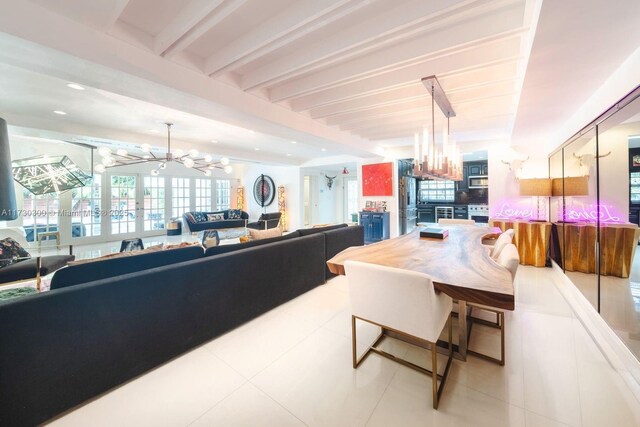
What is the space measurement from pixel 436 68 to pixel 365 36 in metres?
0.92

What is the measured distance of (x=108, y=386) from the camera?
60.4 inches

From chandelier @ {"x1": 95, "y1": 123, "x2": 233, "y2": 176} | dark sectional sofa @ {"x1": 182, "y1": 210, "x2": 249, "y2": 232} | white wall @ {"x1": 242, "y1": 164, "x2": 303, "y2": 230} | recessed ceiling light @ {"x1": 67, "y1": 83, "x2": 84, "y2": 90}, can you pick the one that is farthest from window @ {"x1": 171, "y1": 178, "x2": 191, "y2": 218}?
recessed ceiling light @ {"x1": 67, "y1": 83, "x2": 84, "y2": 90}

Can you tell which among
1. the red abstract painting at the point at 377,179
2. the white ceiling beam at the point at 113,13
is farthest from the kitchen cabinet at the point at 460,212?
the white ceiling beam at the point at 113,13

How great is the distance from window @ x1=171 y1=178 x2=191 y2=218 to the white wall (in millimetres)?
2298

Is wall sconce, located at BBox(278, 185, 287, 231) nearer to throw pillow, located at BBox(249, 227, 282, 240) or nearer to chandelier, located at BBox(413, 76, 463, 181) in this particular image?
throw pillow, located at BBox(249, 227, 282, 240)

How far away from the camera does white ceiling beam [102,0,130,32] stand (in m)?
1.58

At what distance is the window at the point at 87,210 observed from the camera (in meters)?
6.07

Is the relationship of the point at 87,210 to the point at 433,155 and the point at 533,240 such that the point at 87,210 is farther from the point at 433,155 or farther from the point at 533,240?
the point at 533,240

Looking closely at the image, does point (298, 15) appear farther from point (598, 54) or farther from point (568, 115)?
point (568, 115)

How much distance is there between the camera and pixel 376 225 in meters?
6.27

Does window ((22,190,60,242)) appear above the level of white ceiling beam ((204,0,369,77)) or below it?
below

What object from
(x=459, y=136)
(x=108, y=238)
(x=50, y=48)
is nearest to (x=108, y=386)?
(x=50, y=48)

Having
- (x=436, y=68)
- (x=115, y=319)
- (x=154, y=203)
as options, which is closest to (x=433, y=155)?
(x=436, y=68)

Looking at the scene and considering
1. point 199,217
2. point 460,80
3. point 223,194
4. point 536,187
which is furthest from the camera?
point 223,194
